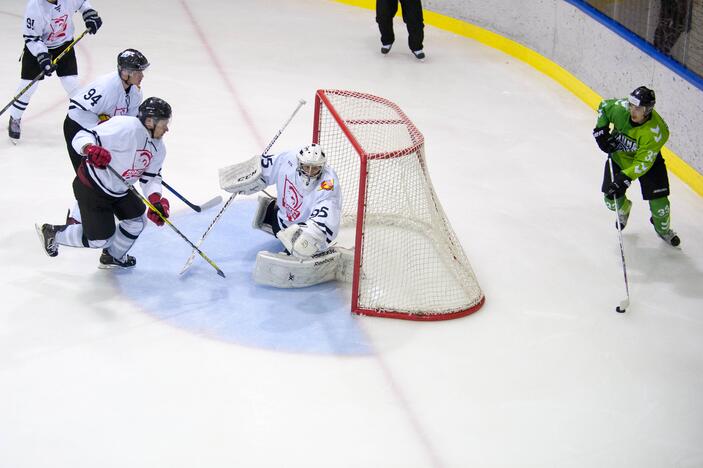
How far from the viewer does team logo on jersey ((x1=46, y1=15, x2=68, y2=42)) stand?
5.62 meters

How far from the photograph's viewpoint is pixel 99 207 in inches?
168

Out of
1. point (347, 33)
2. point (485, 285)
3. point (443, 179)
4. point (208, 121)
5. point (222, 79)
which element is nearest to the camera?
point (485, 285)

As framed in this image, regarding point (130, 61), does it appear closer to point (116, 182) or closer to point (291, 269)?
point (116, 182)

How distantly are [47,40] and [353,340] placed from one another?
2814 mm

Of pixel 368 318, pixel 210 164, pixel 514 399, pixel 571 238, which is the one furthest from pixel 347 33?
pixel 514 399

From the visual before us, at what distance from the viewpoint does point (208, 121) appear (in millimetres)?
6309

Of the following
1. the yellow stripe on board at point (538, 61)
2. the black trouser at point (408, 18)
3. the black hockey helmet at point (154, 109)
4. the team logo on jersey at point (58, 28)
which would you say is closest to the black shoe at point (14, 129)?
the team logo on jersey at point (58, 28)

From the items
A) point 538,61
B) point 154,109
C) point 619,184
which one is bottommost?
point 538,61

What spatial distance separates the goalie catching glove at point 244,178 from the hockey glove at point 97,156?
69 cm

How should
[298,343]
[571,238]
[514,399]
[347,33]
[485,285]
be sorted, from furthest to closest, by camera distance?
[347,33] < [571,238] < [485,285] < [298,343] < [514,399]

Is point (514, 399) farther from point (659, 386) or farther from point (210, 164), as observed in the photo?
point (210, 164)

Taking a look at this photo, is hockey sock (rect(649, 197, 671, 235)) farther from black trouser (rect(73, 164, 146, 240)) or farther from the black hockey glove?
black trouser (rect(73, 164, 146, 240))

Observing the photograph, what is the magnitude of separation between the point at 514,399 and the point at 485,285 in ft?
2.91

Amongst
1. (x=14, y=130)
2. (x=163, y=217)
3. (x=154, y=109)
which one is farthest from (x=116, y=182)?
(x=14, y=130)
